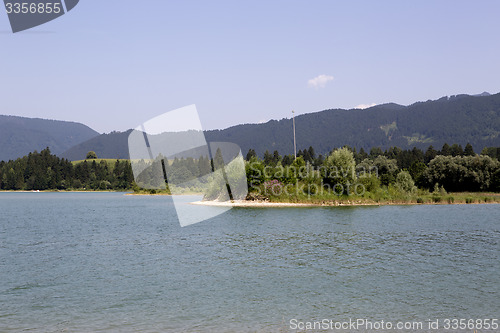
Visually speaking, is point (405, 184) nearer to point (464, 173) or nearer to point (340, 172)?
point (340, 172)

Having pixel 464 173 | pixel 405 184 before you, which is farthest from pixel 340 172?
pixel 464 173

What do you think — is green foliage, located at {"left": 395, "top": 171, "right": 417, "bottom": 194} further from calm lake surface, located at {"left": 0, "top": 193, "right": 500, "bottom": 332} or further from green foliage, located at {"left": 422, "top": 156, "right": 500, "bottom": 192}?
calm lake surface, located at {"left": 0, "top": 193, "right": 500, "bottom": 332}

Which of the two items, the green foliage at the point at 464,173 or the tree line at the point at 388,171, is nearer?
the tree line at the point at 388,171

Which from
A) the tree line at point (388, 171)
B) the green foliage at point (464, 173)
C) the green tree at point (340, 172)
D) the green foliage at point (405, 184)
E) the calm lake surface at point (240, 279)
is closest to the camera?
the calm lake surface at point (240, 279)

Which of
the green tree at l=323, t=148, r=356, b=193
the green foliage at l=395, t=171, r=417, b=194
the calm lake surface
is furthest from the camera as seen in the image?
the green foliage at l=395, t=171, r=417, b=194

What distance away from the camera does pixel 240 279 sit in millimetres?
25219

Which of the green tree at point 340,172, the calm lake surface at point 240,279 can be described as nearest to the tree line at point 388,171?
the green tree at point 340,172

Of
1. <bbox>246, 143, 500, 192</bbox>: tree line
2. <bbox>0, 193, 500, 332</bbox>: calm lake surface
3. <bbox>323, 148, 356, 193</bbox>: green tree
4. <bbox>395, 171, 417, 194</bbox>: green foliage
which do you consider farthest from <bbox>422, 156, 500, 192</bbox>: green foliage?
<bbox>0, 193, 500, 332</bbox>: calm lake surface

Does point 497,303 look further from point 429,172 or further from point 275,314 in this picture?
point 429,172

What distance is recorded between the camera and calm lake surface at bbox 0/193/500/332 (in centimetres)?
1816

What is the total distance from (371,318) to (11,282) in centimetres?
1997

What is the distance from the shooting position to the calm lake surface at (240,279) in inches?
715

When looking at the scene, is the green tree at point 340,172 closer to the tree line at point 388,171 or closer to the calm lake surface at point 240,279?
the tree line at point 388,171

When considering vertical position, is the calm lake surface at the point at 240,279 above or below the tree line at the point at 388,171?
below
